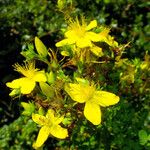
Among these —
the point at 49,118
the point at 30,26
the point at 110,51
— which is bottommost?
the point at 30,26

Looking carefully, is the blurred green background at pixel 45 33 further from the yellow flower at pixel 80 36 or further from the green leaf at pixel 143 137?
the yellow flower at pixel 80 36

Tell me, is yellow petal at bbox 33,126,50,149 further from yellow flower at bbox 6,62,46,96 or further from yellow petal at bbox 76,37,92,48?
yellow petal at bbox 76,37,92,48

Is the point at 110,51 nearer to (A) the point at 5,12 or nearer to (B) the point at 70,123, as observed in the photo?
(B) the point at 70,123

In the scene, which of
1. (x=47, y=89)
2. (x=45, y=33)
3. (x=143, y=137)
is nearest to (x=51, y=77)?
(x=47, y=89)

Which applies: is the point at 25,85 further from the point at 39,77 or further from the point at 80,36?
→ the point at 80,36

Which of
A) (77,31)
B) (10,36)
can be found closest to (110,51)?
(77,31)

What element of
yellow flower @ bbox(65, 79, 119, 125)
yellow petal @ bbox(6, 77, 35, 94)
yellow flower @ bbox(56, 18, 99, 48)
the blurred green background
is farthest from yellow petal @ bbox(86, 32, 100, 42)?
the blurred green background
